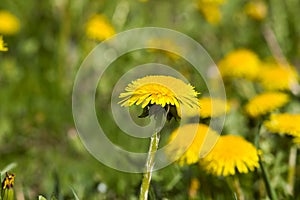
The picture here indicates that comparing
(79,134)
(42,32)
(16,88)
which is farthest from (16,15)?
(79,134)

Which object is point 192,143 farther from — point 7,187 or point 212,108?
point 7,187

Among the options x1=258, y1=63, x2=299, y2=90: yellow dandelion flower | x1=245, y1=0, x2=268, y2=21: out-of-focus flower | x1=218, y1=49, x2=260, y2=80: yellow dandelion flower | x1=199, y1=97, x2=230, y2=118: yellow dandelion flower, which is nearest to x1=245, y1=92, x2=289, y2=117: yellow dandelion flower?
x1=199, y1=97, x2=230, y2=118: yellow dandelion flower

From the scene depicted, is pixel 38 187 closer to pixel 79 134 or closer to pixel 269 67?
pixel 79 134

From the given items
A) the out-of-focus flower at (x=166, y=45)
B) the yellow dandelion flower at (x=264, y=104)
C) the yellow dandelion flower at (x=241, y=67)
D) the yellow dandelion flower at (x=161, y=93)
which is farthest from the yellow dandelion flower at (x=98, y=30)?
the yellow dandelion flower at (x=161, y=93)

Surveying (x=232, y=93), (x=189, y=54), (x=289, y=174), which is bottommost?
(x=289, y=174)

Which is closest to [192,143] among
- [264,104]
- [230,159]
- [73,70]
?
[230,159]

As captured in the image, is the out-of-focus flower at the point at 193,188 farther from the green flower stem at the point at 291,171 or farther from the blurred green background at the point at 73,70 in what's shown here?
the green flower stem at the point at 291,171
